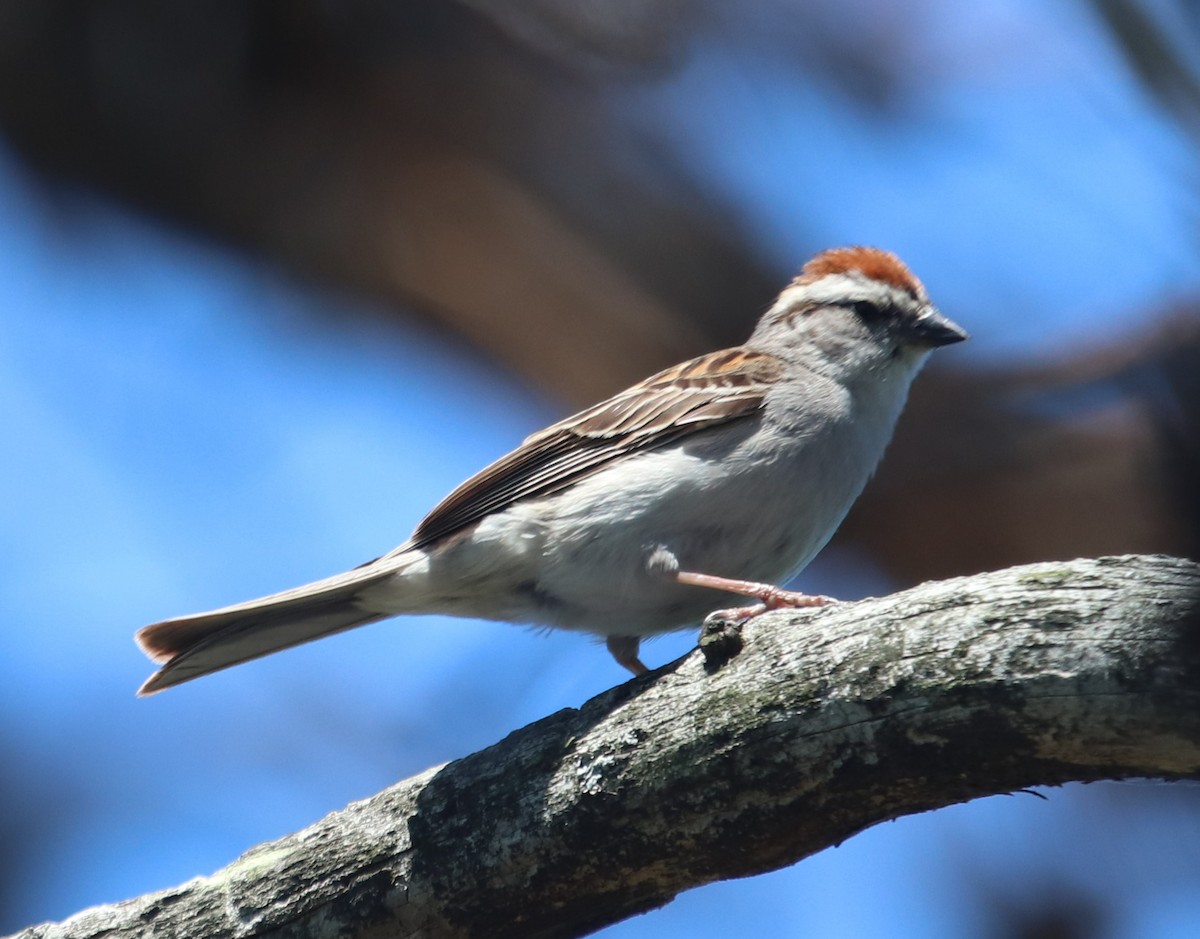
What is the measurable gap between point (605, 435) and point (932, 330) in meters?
1.29

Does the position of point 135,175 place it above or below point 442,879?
above

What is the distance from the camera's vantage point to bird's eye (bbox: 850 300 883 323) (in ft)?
15.6

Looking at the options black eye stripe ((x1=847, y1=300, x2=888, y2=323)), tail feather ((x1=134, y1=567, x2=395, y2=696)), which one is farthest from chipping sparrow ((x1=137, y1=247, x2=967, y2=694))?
black eye stripe ((x1=847, y1=300, x2=888, y2=323))

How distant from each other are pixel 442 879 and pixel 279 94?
12.9 feet

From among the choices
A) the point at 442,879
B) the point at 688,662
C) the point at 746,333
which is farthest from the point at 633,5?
the point at 442,879

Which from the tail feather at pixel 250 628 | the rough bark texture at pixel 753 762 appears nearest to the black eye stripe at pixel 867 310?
the tail feather at pixel 250 628

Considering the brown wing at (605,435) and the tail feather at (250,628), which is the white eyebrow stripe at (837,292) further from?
the tail feather at (250,628)

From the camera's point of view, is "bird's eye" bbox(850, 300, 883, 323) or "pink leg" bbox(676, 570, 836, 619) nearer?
"pink leg" bbox(676, 570, 836, 619)

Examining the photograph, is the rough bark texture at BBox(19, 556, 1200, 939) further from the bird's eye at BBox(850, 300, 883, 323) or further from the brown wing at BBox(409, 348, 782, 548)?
the bird's eye at BBox(850, 300, 883, 323)

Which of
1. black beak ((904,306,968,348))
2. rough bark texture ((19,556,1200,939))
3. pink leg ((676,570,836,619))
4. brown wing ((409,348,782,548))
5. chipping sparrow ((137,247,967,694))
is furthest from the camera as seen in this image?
black beak ((904,306,968,348))

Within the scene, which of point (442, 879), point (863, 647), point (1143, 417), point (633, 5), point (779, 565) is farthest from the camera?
point (633, 5)

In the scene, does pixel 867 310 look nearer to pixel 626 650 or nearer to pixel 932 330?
pixel 932 330

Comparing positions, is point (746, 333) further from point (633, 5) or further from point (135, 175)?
point (135, 175)

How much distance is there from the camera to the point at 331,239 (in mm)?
5863
